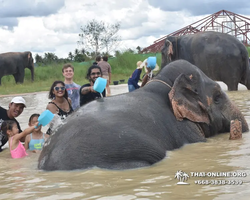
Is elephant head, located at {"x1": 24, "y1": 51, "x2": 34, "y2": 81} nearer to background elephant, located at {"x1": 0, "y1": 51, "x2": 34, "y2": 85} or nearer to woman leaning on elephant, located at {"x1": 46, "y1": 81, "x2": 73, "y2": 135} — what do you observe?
background elephant, located at {"x1": 0, "y1": 51, "x2": 34, "y2": 85}

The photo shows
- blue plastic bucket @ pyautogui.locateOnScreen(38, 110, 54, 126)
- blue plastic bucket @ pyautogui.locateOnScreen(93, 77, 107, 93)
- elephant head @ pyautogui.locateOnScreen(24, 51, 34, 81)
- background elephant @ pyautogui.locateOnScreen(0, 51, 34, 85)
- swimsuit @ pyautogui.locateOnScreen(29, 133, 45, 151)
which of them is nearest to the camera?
blue plastic bucket @ pyautogui.locateOnScreen(38, 110, 54, 126)

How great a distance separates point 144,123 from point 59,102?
205cm

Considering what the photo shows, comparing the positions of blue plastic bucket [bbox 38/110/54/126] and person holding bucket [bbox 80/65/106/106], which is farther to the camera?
person holding bucket [bbox 80/65/106/106]

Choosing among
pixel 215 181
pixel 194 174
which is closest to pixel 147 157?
pixel 194 174

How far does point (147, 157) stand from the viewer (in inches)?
174

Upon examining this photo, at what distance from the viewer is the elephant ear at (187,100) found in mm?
5387

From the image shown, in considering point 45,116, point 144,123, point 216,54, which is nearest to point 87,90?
point 45,116

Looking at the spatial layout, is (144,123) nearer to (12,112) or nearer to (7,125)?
(7,125)

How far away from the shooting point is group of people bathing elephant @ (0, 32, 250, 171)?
14.0 feet

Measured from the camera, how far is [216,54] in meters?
13.7

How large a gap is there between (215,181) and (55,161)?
1.41 meters

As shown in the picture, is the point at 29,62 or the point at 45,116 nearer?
the point at 45,116

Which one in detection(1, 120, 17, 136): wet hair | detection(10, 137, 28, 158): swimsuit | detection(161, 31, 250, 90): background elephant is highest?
detection(161, 31, 250, 90): background elephant

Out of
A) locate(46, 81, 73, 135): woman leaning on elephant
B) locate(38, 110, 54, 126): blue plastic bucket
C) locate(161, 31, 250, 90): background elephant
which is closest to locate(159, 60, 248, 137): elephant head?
locate(38, 110, 54, 126): blue plastic bucket
